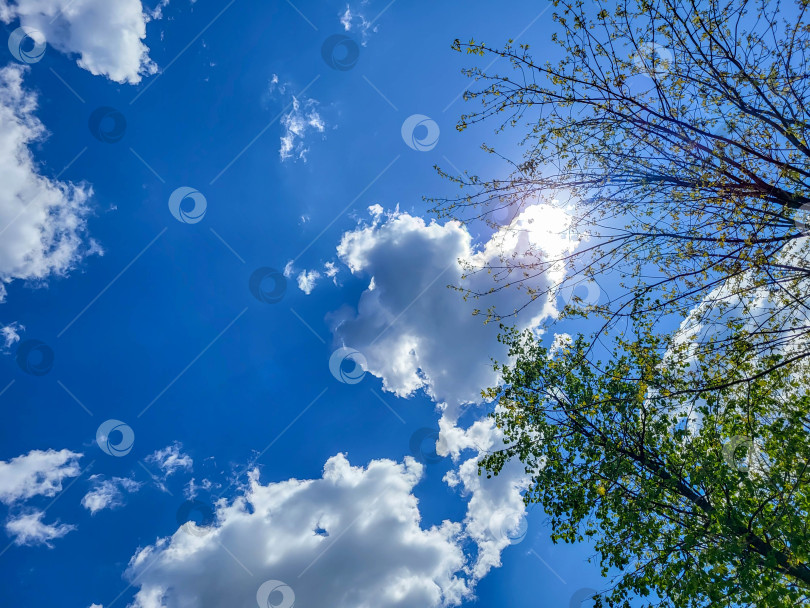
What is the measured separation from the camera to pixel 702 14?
196 inches

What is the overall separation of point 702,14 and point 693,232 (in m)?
2.95

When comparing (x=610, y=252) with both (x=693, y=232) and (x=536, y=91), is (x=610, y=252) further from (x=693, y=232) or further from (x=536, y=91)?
(x=536, y=91)

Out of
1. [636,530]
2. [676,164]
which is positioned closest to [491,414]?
[636,530]

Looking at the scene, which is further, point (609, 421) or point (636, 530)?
point (609, 421)

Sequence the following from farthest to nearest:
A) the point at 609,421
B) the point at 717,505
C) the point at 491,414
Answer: the point at 491,414, the point at 609,421, the point at 717,505

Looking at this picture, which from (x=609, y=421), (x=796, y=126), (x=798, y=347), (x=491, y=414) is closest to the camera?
(x=796, y=126)

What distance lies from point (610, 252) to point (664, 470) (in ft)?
24.8

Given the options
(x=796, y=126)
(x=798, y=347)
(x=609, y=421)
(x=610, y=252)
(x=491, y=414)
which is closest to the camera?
(x=796, y=126)

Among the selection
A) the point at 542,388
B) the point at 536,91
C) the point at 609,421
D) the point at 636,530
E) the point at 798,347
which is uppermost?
the point at 536,91

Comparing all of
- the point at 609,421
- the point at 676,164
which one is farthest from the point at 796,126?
the point at 609,421

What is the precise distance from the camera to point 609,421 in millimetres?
9703

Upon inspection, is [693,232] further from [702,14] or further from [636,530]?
[636,530]

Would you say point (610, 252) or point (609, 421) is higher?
point (610, 252)

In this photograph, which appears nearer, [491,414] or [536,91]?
[536,91]
